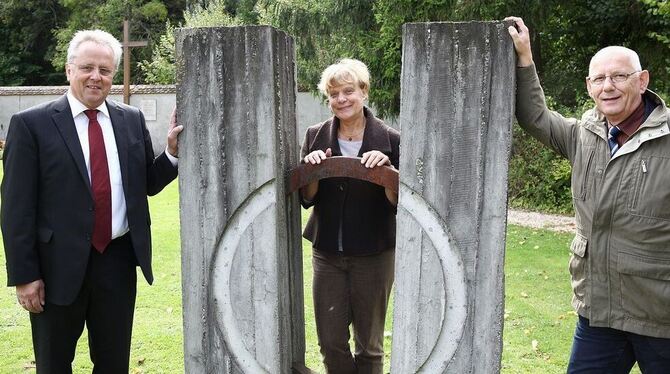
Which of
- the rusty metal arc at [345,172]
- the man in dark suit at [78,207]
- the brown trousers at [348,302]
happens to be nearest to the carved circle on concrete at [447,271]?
the rusty metal arc at [345,172]

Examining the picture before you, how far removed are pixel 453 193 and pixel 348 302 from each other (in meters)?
0.98

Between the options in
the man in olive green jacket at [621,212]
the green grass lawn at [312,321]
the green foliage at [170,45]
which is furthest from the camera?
the green foliage at [170,45]

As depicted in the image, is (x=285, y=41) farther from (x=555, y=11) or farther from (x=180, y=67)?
(x=555, y=11)

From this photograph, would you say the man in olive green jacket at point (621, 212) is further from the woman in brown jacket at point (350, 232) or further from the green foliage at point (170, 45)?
the green foliage at point (170, 45)

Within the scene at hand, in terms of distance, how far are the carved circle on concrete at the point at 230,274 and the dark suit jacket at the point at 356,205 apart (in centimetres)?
49

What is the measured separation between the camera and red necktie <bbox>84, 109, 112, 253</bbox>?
2826mm

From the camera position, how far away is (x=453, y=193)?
2260 mm

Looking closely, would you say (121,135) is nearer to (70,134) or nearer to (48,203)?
(70,134)

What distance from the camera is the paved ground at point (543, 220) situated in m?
9.38

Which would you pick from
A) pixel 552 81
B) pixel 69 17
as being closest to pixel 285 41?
pixel 552 81

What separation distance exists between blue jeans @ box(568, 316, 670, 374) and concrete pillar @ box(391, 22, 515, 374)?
622mm

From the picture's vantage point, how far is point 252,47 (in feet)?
7.75

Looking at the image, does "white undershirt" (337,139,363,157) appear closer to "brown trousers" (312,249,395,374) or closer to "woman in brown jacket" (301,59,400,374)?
"woman in brown jacket" (301,59,400,374)

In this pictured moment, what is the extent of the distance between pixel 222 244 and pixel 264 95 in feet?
1.85
